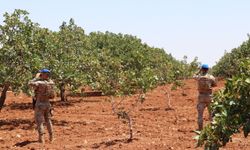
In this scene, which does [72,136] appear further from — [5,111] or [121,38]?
[121,38]

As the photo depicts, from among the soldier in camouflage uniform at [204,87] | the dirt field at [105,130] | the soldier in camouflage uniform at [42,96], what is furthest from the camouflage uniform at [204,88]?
the soldier in camouflage uniform at [42,96]

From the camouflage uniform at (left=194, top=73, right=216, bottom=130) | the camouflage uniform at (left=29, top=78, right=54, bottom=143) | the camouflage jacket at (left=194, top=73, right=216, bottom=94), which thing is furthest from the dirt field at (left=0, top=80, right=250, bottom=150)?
the camouflage jacket at (left=194, top=73, right=216, bottom=94)

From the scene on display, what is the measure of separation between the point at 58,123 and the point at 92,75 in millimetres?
5859

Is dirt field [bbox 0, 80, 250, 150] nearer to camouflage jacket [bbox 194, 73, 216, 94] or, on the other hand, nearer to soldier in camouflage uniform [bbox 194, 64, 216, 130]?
soldier in camouflage uniform [bbox 194, 64, 216, 130]

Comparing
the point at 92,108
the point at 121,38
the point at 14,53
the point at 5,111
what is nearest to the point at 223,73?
the point at 121,38

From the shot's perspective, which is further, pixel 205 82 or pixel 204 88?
pixel 204 88

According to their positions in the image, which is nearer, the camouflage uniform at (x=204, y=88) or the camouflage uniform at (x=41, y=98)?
the camouflage uniform at (x=41, y=98)

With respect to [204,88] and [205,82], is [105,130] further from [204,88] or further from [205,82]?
[205,82]

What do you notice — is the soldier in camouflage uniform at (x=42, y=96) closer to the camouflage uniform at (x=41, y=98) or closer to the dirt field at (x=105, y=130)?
the camouflage uniform at (x=41, y=98)

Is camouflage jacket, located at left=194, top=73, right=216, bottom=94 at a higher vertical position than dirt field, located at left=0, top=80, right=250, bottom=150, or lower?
higher

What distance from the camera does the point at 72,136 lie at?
13.7 meters

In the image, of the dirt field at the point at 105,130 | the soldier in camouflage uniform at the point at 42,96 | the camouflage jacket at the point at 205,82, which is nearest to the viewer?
the dirt field at the point at 105,130

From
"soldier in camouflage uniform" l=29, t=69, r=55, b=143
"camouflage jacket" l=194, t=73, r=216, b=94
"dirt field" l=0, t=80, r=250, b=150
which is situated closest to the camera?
"dirt field" l=0, t=80, r=250, b=150

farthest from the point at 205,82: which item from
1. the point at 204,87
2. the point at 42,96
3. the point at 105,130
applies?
the point at 42,96
